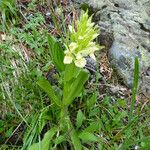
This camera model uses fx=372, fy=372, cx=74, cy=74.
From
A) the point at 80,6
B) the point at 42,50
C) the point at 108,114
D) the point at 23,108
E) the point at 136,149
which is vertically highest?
the point at 80,6

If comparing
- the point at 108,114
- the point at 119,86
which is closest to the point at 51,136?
the point at 108,114

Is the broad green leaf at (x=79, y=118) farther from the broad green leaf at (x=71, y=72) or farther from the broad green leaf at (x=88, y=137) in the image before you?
the broad green leaf at (x=71, y=72)

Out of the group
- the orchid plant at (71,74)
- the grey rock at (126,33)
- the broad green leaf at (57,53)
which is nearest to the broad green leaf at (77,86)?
the orchid plant at (71,74)

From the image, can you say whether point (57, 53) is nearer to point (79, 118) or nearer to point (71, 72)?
point (71, 72)

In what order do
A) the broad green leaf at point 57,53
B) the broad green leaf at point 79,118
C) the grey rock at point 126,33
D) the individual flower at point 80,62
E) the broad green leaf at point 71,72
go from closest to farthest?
the individual flower at point 80,62, the broad green leaf at point 71,72, the broad green leaf at point 57,53, the broad green leaf at point 79,118, the grey rock at point 126,33

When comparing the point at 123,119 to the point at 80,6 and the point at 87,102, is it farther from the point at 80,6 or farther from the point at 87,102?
the point at 80,6

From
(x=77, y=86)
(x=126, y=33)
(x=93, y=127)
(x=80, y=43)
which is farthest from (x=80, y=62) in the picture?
(x=126, y=33)
